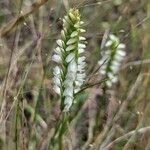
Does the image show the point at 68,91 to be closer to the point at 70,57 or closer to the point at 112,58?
the point at 70,57

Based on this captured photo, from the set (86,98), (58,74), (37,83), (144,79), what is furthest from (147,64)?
Result: (58,74)

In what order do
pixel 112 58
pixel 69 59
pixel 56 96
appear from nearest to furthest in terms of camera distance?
1. pixel 69 59
2. pixel 112 58
3. pixel 56 96

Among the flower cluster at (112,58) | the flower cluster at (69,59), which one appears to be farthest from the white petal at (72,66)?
the flower cluster at (112,58)

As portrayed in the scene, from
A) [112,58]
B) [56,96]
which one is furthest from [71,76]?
[56,96]

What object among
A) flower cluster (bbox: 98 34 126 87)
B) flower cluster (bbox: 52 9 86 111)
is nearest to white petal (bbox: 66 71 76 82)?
flower cluster (bbox: 52 9 86 111)

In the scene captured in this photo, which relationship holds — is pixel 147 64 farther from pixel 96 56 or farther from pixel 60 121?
pixel 60 121

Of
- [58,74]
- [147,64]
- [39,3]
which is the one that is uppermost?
[39,3]
